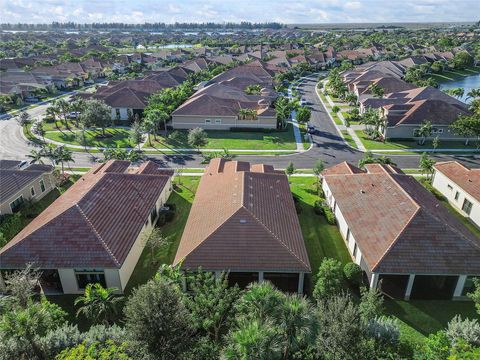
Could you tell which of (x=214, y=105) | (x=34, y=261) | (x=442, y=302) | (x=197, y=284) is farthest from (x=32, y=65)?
(x=442, y=302)

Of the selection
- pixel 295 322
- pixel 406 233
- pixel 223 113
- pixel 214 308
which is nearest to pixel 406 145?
pixel 223 113

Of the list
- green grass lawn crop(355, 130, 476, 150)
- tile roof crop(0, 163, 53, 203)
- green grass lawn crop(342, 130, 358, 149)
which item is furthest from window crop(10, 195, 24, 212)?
green grass lawn crop(355, 130, 476, 150)

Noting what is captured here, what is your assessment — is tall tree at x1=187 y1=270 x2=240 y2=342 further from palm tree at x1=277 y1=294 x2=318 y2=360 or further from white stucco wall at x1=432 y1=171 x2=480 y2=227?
white stucco wall at x1=432 y1=171 x2=480 y2=227

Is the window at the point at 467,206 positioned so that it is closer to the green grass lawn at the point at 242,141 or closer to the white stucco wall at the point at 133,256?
the green grass lawn at the point at 242,141

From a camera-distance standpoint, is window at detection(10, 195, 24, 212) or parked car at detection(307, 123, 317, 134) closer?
window at detection(10, 195, 24, 212)

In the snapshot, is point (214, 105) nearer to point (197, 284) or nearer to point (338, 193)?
point (338, 193)
